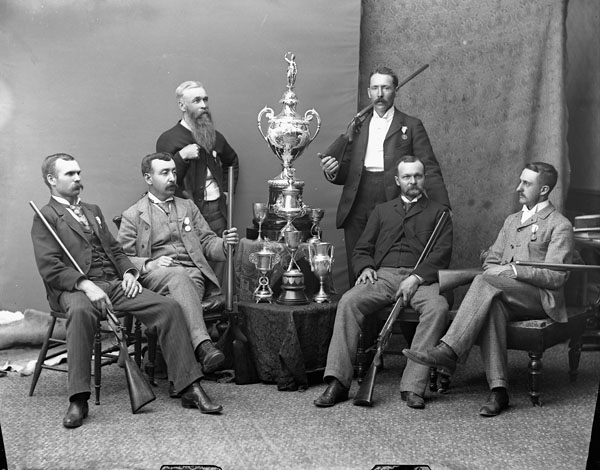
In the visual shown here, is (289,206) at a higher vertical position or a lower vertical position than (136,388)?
higher

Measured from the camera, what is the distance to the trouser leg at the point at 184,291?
16.8 feet

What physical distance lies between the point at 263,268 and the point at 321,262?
36 centimetres

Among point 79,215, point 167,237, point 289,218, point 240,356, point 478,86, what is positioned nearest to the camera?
point 79,215

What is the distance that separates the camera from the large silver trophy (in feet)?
19.2

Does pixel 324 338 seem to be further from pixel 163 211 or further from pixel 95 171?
pixel 95 171

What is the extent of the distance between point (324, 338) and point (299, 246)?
620 mm

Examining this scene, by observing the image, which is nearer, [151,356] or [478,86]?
[151,356]

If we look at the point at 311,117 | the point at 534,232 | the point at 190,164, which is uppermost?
the point at 311,117

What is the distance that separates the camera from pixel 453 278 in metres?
5.34

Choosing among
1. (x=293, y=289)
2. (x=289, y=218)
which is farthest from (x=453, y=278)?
(x=289, y=218)

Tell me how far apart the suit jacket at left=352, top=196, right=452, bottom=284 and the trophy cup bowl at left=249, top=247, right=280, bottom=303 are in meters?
0.53

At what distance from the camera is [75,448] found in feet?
14.2

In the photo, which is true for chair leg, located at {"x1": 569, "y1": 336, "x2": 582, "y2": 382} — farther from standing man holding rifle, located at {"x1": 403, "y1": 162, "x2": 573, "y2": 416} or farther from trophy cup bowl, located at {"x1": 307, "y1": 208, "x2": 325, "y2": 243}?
trophy cup bowl, located at {"x1": 307, "y1": 208, "x2": 325, "y2": 243}

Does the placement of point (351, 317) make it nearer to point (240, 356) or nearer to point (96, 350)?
point (240, 356)
